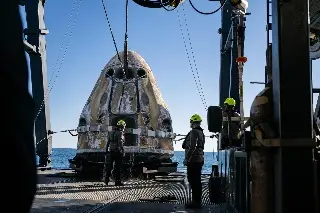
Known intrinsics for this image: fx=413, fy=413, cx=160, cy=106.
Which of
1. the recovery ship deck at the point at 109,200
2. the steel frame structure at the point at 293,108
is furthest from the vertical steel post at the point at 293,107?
the recovery ship deck at the point at 109,200

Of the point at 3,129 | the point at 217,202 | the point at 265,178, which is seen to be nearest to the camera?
the point at 3,129

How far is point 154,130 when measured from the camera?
18500mm

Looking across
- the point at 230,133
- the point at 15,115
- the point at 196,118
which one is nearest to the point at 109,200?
the point at 196,118

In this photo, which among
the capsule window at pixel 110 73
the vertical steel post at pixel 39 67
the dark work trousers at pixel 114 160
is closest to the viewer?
the dark work trousers at pixel 114 160

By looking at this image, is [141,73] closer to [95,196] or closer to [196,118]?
[95,196]

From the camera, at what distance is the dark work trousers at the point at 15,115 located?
3.21ft

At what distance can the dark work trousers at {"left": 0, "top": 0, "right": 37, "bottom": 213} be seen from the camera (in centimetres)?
98

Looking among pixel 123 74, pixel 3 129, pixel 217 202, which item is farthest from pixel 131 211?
pixel 123 74

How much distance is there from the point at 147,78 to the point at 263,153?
52.6ft

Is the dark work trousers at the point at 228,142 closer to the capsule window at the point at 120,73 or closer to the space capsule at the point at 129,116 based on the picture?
the space capsule at the point at 129,116

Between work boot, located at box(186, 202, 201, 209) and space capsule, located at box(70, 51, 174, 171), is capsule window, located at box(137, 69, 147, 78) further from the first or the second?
work boot, located at box(186, 202, 201, 209)

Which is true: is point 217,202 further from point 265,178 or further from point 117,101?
point 117,101

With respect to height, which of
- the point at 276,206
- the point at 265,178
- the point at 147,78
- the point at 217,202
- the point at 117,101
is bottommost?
the point at 217,202

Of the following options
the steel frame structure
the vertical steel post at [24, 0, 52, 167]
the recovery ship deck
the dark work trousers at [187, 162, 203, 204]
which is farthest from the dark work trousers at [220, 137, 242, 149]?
the vertical steel post at [24, 0, 52, 167]
